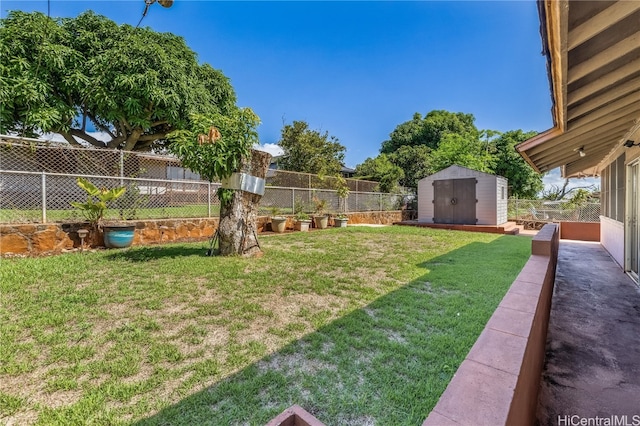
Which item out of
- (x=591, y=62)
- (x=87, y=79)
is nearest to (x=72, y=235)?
(x=591, y=62)

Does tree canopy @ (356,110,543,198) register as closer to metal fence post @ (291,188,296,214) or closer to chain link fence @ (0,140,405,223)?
metal fence post @ (291,188,296,214)

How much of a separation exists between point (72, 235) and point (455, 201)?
13.3 meters

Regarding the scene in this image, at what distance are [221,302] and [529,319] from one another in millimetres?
2836

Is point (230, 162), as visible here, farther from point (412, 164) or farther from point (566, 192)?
point (566, 192)

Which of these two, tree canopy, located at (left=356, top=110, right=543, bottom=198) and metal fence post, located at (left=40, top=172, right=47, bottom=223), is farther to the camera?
tree canopy, located at (left=356, top=110, right=543, bottom=198)

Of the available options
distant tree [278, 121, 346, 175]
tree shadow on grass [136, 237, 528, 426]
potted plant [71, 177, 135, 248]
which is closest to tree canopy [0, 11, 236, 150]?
distant tree [278, 121, 346, 175]

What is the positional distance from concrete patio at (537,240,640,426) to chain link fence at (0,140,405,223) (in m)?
7.47

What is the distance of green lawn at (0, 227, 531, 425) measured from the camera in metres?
1.60

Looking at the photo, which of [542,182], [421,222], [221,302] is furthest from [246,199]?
[542,182]

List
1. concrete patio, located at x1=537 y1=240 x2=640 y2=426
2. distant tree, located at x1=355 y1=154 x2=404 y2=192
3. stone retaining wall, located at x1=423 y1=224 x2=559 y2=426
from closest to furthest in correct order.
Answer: stone retaining wall, located at x1=423 y1=224 x2=559 y2=426
concrete patio, located at x1=537 y1=240 x2=640 y2=426
distant tree, located at x1=355 y1=154 x2=404 y2=192

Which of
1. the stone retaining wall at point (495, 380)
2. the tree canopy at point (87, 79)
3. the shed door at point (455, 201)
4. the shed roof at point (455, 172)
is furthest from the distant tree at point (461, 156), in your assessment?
the stone retaining wall at point (495, 380)

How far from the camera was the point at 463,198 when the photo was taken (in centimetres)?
1241

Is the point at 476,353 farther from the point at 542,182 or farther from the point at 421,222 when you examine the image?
the point at 542,182

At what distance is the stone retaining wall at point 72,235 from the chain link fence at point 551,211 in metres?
14.3
